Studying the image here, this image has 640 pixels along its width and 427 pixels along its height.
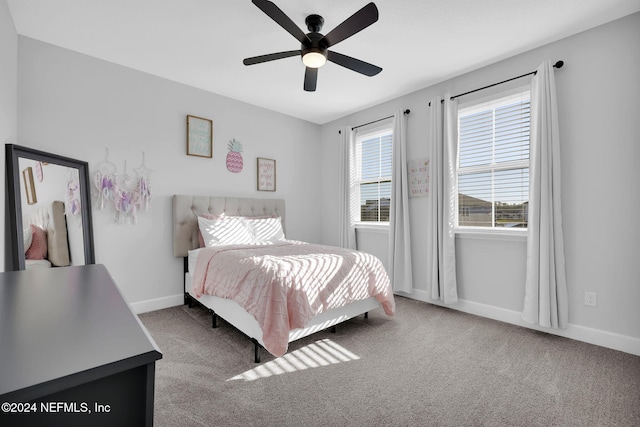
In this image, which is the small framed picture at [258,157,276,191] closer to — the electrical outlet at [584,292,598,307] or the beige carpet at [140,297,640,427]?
the beige carpet at [140,297,640,427]

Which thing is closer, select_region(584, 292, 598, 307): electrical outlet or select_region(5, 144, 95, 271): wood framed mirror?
select_region(5, 144, 95, 271): wood framed mirror

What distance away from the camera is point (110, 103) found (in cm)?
304

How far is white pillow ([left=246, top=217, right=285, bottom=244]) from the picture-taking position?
11.8ft

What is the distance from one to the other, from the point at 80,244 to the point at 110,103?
142 cm

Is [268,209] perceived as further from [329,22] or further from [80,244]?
[329,22]

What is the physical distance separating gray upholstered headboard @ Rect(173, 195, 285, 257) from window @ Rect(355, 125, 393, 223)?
158 centimetres

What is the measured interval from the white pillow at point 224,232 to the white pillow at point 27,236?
1.36 m

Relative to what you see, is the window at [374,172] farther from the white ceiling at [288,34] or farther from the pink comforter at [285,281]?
the pink comforter at [285,281]

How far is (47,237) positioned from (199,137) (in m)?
1.81

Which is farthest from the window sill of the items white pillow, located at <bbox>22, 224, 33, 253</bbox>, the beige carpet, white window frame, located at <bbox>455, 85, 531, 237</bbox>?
white pillow, located at <bbox>22, 224, 33, 253</bbox>

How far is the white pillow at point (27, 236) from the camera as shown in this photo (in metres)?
2.21

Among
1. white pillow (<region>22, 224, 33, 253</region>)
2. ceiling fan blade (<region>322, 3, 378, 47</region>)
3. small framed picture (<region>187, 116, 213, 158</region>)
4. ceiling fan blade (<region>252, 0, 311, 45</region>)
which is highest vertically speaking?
ceiling fan blade (<region>252, 0, 311, 45</region>)

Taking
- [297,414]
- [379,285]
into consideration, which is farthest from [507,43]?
[297,414]

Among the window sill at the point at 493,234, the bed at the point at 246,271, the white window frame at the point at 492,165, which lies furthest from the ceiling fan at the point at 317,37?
the window sill at the point at 493,234
